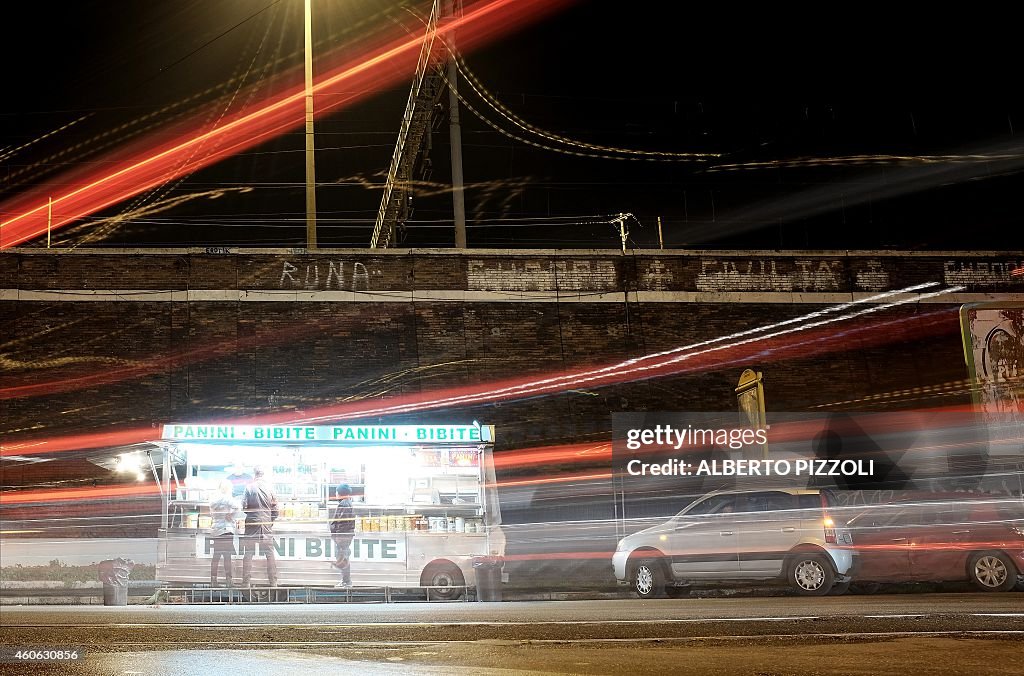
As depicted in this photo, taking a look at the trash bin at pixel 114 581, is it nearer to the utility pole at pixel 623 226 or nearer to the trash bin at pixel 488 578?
the trash bin at pixel 488 578

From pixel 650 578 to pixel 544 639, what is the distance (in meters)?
7.30

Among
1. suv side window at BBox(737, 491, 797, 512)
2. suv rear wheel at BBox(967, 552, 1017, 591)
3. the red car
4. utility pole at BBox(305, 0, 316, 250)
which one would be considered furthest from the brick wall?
suv rear wheel at BBox(967, 552, 1017, 591)

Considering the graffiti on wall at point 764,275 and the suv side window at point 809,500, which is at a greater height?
the graffiti on wall at point 764,275

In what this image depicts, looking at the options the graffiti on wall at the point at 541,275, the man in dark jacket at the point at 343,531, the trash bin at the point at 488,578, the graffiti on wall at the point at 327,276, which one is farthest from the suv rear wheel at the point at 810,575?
the graffiti on wall at the point at 327,276

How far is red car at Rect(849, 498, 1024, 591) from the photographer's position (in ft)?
45.1

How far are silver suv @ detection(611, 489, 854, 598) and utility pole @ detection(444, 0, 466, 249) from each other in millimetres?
9621

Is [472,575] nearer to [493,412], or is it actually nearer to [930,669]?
[493,412]

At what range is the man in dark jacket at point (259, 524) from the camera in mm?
14148

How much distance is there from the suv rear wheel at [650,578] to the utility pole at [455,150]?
9661mm

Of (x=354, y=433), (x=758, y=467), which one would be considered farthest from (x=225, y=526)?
(x=758, y=467)

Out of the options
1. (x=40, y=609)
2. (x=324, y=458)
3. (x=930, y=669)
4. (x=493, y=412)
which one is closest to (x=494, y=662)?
(x=930, y=669)

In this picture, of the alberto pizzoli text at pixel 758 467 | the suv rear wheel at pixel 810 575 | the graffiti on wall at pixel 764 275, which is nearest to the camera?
the suv rear wheel at pixel 810 575

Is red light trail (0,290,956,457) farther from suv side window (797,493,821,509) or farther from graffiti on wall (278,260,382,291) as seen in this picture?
suv side window (797,493,821,509)

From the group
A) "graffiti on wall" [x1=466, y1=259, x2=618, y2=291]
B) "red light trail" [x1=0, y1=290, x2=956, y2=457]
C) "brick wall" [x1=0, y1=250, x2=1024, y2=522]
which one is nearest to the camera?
"red light trail" [x1=0, y1=290, x2=956, y2=457]
